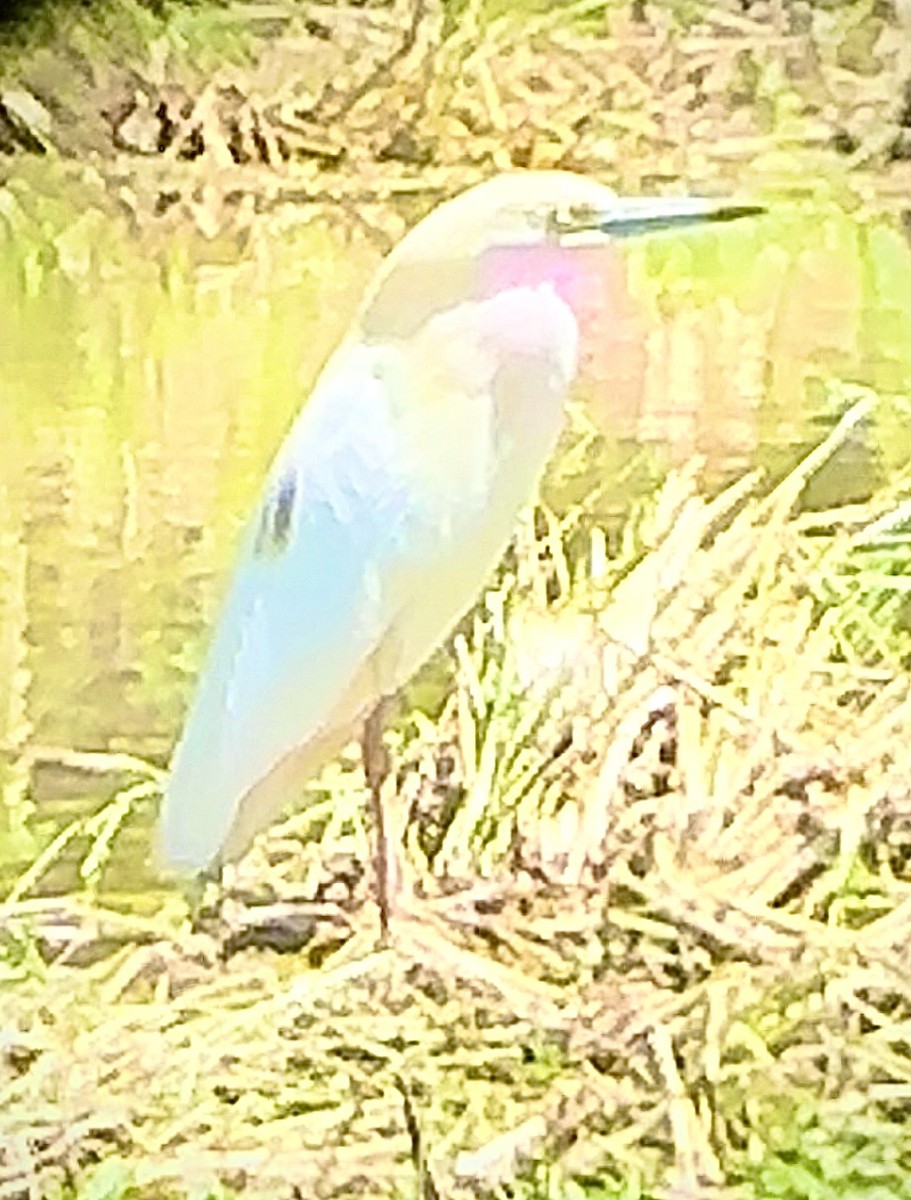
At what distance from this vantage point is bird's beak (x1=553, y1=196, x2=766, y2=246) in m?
1.43

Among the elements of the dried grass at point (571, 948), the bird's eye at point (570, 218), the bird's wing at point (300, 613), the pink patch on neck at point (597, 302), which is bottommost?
the dried grass at point (571, 948)

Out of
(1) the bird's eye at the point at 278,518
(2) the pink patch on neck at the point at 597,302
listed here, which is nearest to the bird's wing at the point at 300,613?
(1) the bird's eye at the point at 278,518

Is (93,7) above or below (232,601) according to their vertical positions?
above

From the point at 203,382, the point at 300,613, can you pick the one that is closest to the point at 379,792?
the point at 300,613

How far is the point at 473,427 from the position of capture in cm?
143

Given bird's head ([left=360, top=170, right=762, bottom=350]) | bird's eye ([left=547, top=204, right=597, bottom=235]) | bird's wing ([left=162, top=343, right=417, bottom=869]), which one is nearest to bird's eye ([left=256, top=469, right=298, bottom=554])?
bird's wing ([left=162, top=343, right=417, bottom=869])

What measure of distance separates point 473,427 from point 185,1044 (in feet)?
1.51

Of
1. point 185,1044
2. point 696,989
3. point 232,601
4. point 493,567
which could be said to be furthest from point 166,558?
point 696,989

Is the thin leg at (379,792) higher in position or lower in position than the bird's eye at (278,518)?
lower

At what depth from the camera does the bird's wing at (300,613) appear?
1396 mm

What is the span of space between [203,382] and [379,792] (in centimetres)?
30

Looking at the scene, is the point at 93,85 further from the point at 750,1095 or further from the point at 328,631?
the point at 750,1095

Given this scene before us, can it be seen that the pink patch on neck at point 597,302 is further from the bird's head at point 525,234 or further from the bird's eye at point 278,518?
the bird's eye at point 278,518

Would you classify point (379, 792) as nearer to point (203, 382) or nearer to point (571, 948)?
point (571, 948)
